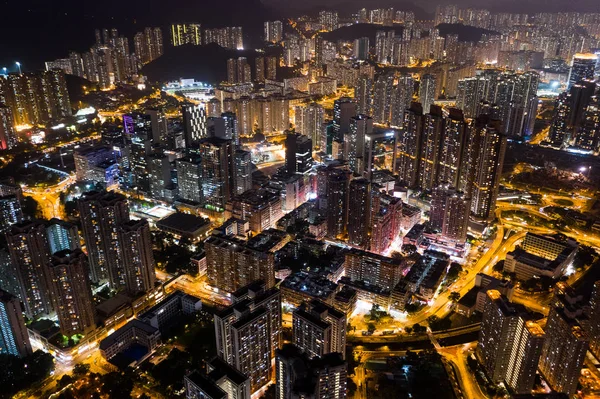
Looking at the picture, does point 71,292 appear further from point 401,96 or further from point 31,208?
point 401,96

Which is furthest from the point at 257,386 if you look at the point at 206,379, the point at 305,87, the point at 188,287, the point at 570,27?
the point at 570,27

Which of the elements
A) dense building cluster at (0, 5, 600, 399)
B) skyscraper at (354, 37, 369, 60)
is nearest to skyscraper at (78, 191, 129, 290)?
dense building cluster at (0, 5, 600, 399)

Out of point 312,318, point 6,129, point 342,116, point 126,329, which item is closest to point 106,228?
point 126,329

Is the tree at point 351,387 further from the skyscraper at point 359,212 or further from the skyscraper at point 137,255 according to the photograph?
the skyscraper at point 137,255

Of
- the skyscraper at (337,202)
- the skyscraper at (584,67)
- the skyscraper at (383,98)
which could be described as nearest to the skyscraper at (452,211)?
the skyscraper at (337,202)

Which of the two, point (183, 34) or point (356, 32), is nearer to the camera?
point (183, 34)

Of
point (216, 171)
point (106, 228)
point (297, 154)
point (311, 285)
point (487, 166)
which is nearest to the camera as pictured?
point (311, 285)
